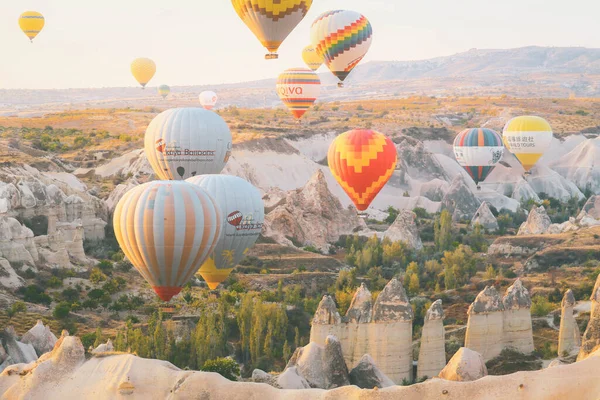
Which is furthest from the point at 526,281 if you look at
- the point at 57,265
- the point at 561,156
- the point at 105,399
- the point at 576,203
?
the point at 561,156

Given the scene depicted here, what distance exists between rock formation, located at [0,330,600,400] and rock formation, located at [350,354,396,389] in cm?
515

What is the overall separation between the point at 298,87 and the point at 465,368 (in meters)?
45.7

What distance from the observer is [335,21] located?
55.4 meters

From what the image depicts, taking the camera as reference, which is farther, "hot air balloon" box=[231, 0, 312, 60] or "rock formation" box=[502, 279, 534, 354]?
"hot air balloon" box=[231, 0, 312, 60]

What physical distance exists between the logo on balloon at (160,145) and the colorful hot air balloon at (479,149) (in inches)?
986

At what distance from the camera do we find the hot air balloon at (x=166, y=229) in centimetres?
3294

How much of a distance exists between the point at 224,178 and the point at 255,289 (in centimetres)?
1040

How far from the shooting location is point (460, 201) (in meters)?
74.6

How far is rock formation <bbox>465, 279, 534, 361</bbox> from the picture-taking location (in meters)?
33.9

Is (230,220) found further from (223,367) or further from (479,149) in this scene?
(479,149)

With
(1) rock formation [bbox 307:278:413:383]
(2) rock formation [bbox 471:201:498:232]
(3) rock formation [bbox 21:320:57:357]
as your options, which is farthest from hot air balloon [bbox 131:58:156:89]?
(3) rock formation [bbox 21:320:57:357]

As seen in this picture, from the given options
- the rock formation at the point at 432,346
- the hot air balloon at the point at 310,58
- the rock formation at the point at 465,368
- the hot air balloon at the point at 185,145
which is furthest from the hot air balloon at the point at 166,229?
the hot air balloon at the point at 310,58

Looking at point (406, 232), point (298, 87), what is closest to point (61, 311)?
point (406, 232)

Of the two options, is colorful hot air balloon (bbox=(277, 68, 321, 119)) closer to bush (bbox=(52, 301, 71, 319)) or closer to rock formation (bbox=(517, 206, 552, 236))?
rock formation (bbox=(517, 206, 552, 236))
